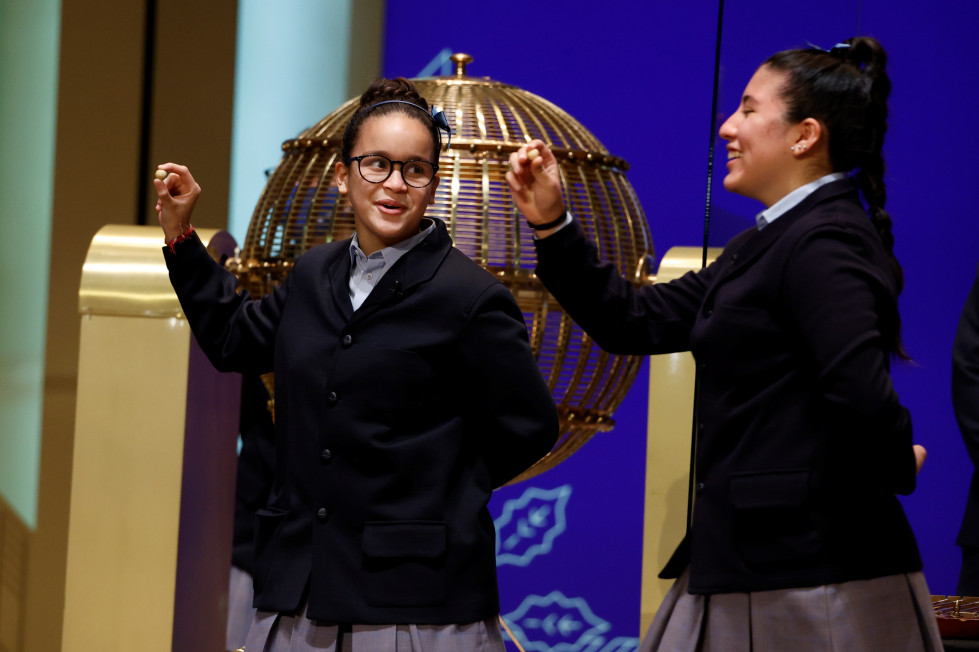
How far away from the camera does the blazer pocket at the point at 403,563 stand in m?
1.32

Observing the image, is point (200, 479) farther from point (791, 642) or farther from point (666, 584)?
point (791, 642)

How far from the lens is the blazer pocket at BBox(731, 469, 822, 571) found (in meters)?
1.31

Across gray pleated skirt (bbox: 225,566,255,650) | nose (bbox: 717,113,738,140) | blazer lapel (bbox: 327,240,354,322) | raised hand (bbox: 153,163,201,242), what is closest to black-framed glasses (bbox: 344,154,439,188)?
blazer lapel (bbox: 327,240,354,322)

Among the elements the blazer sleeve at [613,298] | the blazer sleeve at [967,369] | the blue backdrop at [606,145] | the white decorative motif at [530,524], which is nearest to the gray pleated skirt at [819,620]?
the blazer sleeve at [967,369]

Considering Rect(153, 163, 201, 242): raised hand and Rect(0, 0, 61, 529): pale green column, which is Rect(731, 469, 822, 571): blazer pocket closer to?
Rect(153, 163, 201, 242): raised hand

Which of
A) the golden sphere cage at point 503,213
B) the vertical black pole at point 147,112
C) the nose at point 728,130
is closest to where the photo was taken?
the nose at point 728,130

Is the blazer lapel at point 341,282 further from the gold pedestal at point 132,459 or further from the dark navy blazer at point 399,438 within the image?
the gold pedestal at point 132,459

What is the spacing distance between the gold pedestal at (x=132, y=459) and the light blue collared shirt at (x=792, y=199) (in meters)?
1.03

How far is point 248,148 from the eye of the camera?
3.44m

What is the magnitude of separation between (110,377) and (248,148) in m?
1.53

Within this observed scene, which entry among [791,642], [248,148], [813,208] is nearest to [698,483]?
[791,642]

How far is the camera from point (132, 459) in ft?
6.64

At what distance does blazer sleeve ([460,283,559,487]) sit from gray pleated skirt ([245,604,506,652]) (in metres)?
0.19

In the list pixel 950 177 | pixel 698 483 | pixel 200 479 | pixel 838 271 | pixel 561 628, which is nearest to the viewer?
pixel 838 271
